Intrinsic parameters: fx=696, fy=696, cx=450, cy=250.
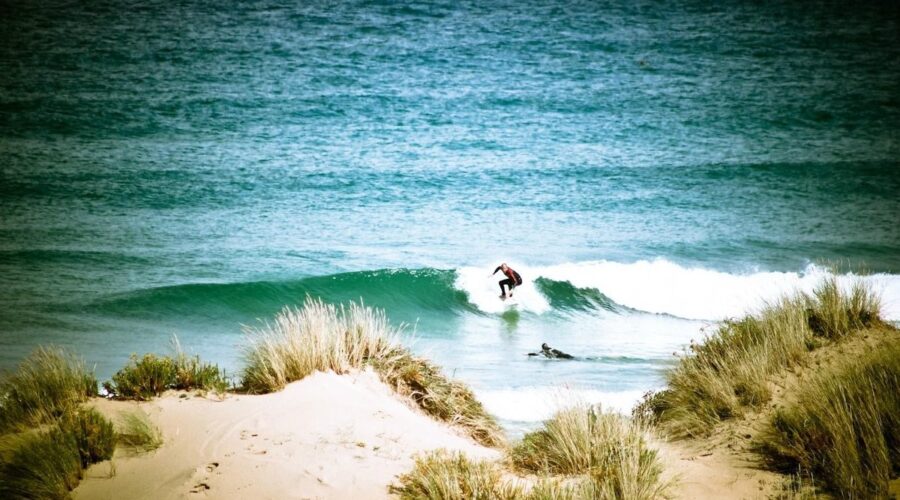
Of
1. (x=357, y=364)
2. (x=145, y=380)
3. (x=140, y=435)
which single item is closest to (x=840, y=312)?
(x=357, y=364)

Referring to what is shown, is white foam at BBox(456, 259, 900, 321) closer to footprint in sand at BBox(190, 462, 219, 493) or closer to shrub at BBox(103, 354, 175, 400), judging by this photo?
shrub at BBox(103, 354, 175, 400)

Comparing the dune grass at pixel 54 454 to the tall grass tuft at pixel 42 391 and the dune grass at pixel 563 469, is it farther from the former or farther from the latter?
the dune grass at pixel 563 469

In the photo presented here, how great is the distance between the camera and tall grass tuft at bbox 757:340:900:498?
5176mm

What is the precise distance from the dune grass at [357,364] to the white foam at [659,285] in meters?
8.83

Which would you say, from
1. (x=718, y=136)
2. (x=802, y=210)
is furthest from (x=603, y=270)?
(x=718, y=136)

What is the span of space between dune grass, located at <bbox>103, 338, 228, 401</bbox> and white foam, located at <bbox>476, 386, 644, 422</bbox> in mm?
3768

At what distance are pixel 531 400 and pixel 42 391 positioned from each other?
6.30 metres

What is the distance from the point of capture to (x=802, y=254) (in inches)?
800

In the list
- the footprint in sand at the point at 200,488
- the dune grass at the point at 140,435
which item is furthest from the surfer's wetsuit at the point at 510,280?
the footprint in sand at the point at 200,488

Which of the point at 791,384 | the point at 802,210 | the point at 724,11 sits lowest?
the point at 791,384

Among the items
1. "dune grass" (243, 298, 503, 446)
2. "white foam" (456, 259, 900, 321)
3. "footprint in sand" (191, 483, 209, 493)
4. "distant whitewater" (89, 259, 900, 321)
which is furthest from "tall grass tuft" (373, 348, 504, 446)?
"white foam" (456, 259, 900, 321)

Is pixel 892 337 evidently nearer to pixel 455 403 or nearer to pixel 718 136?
pixel 455 403

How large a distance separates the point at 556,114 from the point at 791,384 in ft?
78.4

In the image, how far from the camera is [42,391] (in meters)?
6.85
